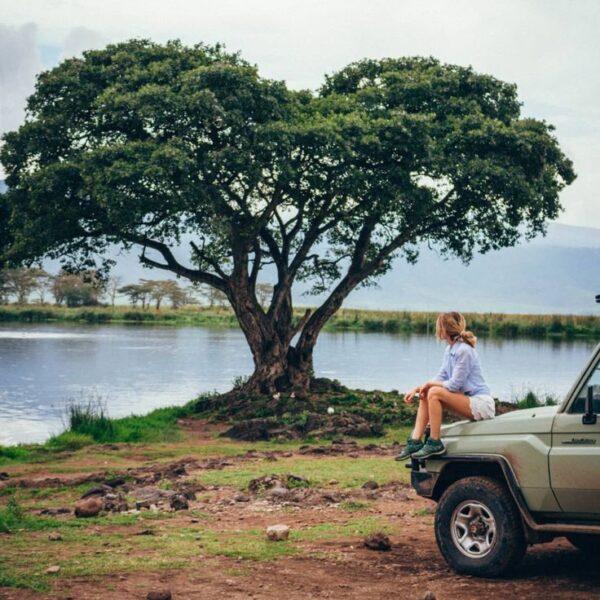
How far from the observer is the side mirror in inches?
362

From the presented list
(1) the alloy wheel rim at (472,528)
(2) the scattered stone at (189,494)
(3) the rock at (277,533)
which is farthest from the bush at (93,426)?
(1) the alloy wheel rim at (472,528)

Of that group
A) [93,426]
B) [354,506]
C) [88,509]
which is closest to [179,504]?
[88,509]

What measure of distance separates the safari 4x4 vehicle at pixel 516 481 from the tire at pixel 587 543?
28 mm

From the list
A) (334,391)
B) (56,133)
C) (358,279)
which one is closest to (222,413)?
(334,391)

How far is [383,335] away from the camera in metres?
94.9

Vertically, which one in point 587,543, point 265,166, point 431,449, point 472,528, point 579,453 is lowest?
point 587,543

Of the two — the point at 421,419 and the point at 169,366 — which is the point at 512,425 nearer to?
the point at 421,419

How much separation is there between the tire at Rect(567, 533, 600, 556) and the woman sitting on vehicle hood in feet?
4.62

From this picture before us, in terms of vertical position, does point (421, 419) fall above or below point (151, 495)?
above

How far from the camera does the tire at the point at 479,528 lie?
32.0 ft

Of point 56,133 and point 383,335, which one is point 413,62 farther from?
point 383,335

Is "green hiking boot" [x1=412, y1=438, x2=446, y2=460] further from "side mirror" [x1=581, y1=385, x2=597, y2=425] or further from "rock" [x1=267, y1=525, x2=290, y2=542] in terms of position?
"rock" [x1=267, y1=525, x2=290, y2=542]

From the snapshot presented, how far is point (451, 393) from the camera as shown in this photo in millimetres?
10492

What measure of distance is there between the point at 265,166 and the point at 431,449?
18.1m
